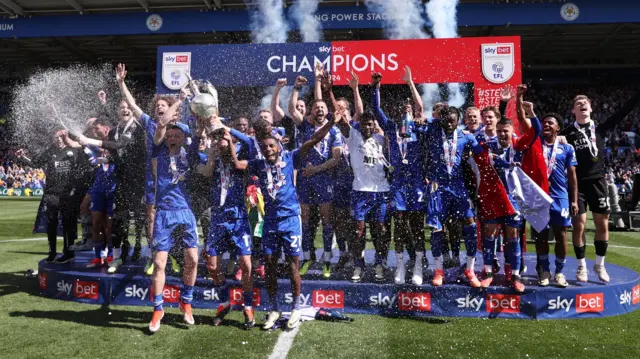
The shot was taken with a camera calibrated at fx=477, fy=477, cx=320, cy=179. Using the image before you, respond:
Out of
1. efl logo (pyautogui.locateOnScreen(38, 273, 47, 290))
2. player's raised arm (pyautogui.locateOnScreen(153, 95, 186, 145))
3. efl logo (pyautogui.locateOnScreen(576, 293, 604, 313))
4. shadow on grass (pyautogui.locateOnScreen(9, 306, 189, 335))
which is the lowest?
shadow on grass (pyautogui.locateOnScreen(9, 306, 189, 335))

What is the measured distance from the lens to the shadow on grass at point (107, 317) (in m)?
4.64

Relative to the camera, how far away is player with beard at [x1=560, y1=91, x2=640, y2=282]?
546cm

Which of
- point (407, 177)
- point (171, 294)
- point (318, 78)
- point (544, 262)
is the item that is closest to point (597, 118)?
point (544, 262)

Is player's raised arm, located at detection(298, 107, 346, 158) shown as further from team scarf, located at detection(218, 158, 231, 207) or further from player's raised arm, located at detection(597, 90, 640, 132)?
player's raised arm, located at detection(597, 90, 640, 132)

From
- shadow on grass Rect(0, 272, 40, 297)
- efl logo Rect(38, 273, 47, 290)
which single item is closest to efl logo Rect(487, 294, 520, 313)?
efl logo Rect(38, 273, 47, 290)

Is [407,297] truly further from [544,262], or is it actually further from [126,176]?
[126,176]

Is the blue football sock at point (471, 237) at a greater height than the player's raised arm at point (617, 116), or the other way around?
the player's raised arm at point (617, 116)

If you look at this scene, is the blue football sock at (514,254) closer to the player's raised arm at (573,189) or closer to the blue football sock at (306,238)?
the player's raised arm at (573,189)

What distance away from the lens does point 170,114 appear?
4402 mm

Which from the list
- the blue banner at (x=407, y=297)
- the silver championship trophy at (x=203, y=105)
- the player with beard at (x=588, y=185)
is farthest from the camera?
the player with beard at (x=588, y=185)

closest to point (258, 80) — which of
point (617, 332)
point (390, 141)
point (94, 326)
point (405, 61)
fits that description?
point (405, 61)

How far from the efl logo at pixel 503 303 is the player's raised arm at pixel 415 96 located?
82.0 inches

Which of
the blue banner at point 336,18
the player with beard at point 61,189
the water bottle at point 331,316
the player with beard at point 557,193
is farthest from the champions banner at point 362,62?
the blue banner at point 336,18

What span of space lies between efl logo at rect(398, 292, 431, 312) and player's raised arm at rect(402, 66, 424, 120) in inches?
76.5
